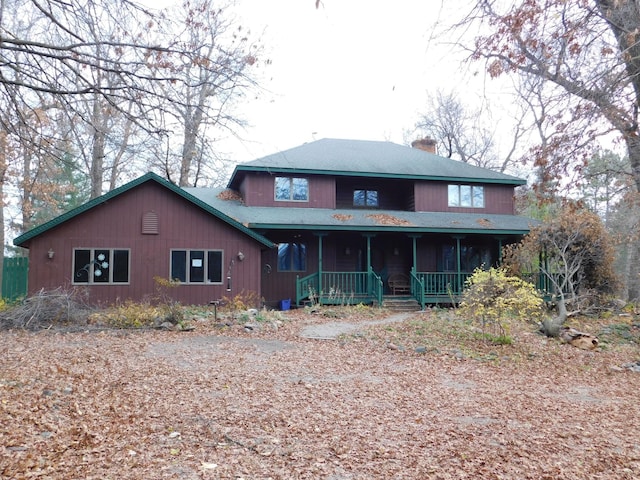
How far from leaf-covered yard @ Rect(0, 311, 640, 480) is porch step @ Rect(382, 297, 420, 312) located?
684cm

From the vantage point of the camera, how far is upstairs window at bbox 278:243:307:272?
59.4 ft

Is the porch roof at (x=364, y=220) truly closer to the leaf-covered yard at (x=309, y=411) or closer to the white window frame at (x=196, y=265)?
the white window frame at (x=196, y=265)

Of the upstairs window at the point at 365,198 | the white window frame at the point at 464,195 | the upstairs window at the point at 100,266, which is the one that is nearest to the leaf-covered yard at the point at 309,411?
the upstairs window at the point at 100,266

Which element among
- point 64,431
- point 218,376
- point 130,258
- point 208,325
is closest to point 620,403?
point 218,376

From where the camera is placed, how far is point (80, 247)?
14.1 meters

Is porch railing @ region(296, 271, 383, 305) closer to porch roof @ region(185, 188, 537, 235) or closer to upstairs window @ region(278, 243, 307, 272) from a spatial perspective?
upstairs window @ region(278, 243, 307, 272)

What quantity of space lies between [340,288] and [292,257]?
223cm

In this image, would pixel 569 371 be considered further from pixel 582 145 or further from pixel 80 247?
pixel 80 247

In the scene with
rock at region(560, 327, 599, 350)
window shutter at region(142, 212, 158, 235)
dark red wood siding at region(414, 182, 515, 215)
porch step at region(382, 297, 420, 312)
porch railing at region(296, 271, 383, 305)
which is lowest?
rock at region(560, 327, 599, 350)

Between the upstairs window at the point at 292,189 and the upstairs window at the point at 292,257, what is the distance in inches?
71.0

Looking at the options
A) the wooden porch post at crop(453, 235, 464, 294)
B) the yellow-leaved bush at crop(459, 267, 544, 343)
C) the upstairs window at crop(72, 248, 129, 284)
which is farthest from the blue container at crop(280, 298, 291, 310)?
the yellow-leaved bush at crop(459, 267, 544, 343)

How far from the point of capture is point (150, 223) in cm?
1462

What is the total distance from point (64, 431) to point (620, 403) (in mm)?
6674

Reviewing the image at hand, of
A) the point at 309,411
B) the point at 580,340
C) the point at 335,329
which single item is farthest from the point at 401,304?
the point at 309,411
